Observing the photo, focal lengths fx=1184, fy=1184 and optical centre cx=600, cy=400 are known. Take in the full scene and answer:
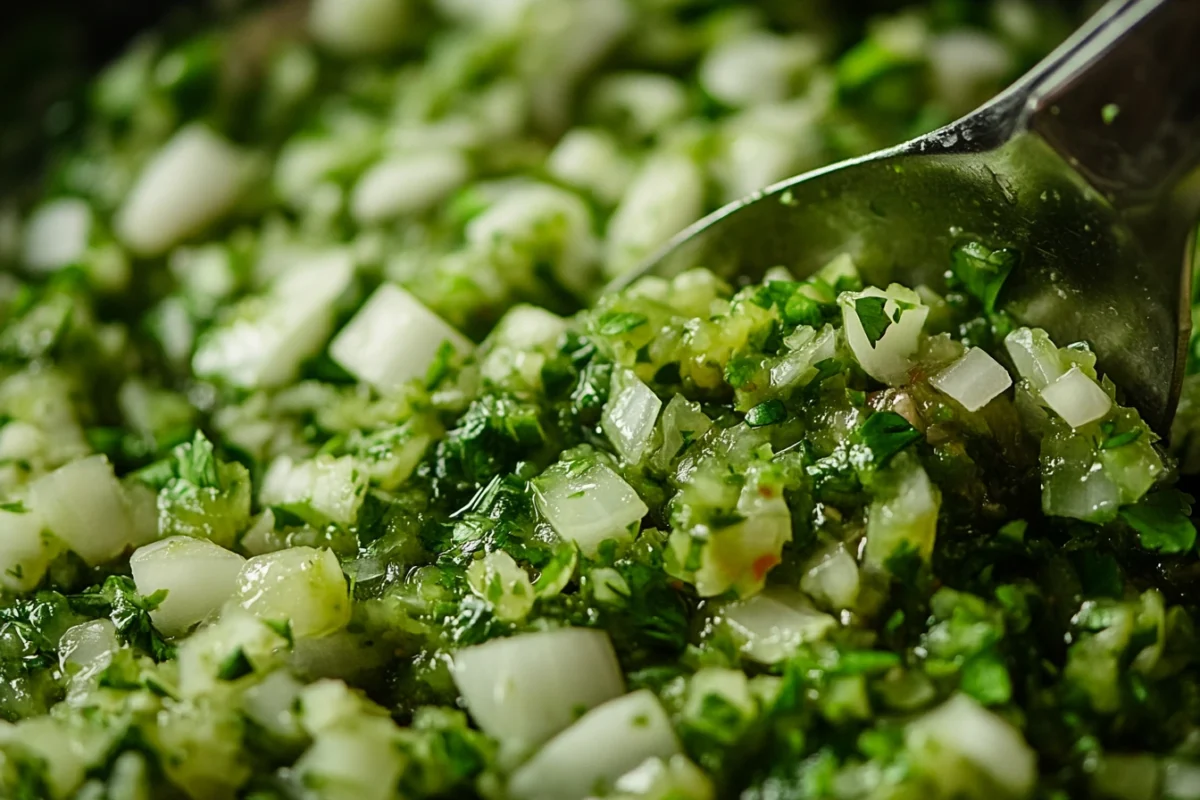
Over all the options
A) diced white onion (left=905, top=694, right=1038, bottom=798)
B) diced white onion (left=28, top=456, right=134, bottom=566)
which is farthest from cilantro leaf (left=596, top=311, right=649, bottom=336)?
diced white onion (left=28, top=456, right=134, bottom=566)

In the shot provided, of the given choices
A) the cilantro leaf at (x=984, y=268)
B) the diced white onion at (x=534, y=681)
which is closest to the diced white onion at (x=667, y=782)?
the diced white onion at (x=534, y=681)

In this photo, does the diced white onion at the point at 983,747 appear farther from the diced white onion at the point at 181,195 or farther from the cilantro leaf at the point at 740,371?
the diced white onion at the point at 181,195

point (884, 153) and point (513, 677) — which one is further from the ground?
point (884, 153)

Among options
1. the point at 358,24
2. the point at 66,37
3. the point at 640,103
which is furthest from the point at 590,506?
the point at 66,37

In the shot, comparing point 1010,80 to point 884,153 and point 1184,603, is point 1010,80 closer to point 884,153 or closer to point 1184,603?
point 884,153

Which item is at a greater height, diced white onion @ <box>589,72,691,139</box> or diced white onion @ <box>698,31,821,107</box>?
diced white onion @ <box>698,31,821,107</box>

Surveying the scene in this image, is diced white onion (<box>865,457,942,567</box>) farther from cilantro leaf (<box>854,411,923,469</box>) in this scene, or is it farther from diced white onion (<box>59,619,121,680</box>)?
diced white onion (<box>59,619,121,680</box>)

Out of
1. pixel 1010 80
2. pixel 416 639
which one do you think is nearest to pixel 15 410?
pixel 416 639
